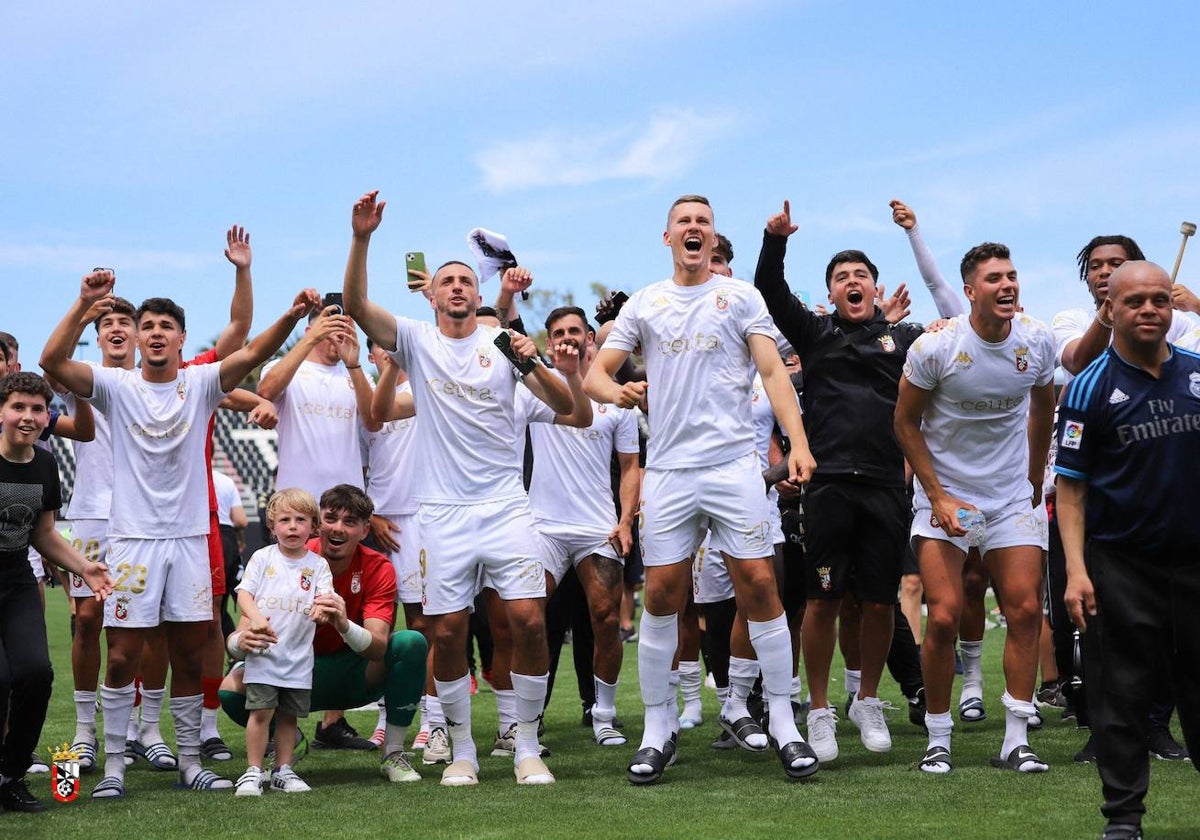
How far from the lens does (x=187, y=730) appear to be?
704 centimetres

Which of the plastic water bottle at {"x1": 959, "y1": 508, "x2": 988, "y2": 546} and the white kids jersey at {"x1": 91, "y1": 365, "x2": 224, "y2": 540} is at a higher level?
the white kids jersey at {"x1": 91, "y1": 365, "x2": 224, "y2": 540}

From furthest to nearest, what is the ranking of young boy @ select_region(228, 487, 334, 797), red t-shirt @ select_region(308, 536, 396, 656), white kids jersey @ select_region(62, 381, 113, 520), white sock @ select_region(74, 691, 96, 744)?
white kids jersey @ select_region(62, 381, 113, 520) < white sock @ select_region(74, 691, 96, 744) < red t-shirt @ select_region(308, 536, 396, 656) < young boy @ select_region(228, 487, 334, 797)

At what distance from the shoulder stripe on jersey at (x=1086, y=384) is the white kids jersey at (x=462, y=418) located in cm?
294

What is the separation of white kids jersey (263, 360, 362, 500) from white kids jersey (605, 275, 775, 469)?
2346 mm

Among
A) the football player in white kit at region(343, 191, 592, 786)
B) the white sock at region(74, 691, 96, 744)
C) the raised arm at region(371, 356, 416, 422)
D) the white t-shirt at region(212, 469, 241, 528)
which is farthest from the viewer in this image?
the white t-shirt at region(212, 469, 241, 528)

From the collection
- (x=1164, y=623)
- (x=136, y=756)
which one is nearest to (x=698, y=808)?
(x=1164, y=623)

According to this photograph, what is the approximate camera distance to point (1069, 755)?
23.2 ft

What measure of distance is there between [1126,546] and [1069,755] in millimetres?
2513

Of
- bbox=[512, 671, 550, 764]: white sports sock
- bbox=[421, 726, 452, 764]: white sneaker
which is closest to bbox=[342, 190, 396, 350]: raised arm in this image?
bbox=[512, 671, 550, 764]: white sports sock

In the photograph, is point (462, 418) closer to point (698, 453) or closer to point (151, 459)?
point (698, 453)

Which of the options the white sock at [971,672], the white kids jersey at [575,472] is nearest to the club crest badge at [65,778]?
the white kids jersey at [575,472]

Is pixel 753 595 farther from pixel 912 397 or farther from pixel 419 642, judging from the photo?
pixel 419 642

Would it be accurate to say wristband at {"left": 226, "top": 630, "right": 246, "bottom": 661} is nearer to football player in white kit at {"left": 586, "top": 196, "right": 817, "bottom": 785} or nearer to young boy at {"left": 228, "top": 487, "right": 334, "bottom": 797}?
young boy at {"left": 228, "top": 487, "right": 334, "bottom": 797}

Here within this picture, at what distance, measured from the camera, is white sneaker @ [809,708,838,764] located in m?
6.87
